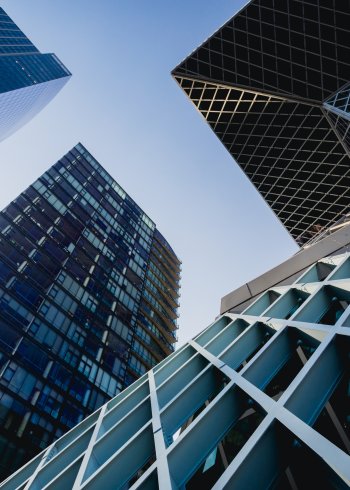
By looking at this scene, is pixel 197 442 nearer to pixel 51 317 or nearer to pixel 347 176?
pixel 51 317

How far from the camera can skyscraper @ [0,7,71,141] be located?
70312mm

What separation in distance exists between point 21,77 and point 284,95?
60916 millimetres

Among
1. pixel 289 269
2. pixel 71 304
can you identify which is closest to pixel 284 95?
pixel 71 304

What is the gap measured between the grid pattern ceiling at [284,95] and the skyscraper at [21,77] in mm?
37134

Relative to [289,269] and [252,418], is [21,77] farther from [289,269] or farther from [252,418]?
[252,418]

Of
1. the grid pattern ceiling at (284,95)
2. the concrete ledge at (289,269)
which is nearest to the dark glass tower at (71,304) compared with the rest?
the concrete ledge at (289,269)

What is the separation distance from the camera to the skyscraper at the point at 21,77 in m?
70.3

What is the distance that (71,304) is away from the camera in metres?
41.3

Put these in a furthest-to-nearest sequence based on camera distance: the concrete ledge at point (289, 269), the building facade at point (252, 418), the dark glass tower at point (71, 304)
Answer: the dark glass tower at point (71, 304), the concrete ledge at point (289, 269), the building facade at point (252, 418)

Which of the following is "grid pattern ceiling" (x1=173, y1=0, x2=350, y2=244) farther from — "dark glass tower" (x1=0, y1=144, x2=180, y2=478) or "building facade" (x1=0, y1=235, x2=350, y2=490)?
"building facade" (x1=0, y1=235, x2=350, y2=490)

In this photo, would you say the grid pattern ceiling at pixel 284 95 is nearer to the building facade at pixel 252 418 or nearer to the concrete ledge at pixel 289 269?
the concrete ledge at pixel 289 269

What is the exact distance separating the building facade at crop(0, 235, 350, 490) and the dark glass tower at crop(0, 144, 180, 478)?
25318 mm

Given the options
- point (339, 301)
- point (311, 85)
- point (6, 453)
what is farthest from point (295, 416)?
point (311, 85)

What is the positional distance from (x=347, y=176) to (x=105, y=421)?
6748 centimetres
